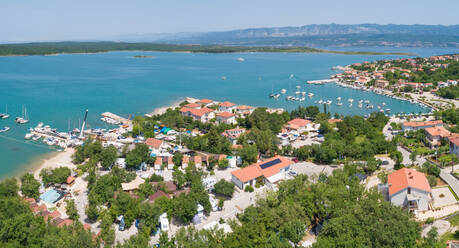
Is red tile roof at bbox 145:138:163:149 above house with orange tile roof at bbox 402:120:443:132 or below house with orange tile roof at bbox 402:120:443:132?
above

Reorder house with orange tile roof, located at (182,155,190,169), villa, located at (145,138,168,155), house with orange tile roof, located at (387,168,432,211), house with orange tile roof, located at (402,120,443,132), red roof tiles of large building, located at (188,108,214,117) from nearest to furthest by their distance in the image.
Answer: house with orange tile roof, located at (387,168,432,211), house with orange tile roof, located at (182,155,190,169), villa, located at (145,138,168,155), house with orange tile roof, located at (402,120,443,132), red roof tiles of large building, located at (188,108,214,117)

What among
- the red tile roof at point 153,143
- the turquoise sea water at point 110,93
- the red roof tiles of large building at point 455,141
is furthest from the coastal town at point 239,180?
the turquoise sea water at point 110,93

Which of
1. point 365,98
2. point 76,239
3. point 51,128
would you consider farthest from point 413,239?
point 365,98

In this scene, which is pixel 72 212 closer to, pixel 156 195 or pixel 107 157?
pixel 156 195

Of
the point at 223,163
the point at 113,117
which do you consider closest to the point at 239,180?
the point at 223,163

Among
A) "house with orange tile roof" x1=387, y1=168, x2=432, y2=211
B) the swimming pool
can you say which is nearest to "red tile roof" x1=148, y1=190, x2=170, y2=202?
the swimming pool

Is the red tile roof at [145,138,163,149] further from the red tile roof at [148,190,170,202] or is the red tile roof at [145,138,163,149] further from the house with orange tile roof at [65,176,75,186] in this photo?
the red tile roof at [148,190,170,202]

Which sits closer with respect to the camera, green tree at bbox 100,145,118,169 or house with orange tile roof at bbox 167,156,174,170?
green tree at bbox 100,145,118,169

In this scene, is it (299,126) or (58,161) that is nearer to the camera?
(58,161)
